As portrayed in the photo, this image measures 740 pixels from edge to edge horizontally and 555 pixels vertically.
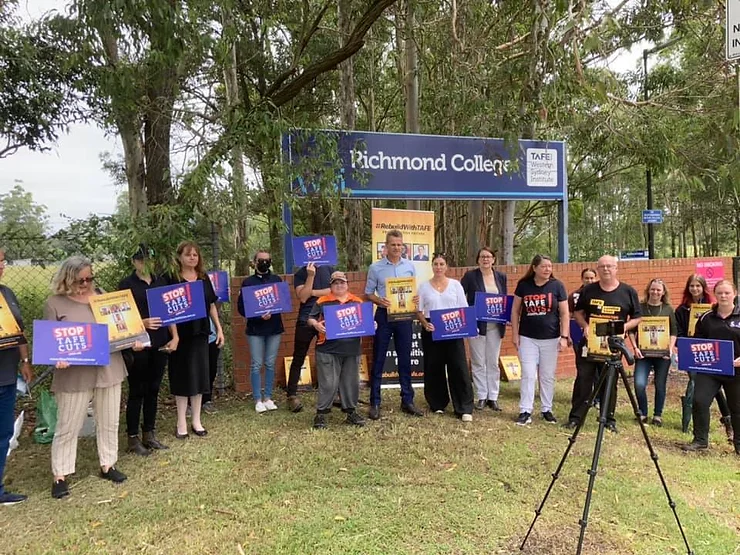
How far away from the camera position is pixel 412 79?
9359 millimetres

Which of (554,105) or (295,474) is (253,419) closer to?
(295,474)

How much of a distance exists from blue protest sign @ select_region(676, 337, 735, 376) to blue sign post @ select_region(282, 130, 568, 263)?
2.81m

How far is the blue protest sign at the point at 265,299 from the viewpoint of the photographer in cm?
557

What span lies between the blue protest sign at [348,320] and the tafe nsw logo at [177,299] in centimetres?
124

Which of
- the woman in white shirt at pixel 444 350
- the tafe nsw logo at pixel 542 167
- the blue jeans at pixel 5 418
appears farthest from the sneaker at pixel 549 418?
the blue jeans at pixel 5 418

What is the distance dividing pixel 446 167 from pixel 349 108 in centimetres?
339

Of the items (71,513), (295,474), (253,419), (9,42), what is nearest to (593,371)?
(295,474)

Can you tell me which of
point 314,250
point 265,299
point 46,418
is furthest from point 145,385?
point 314,250

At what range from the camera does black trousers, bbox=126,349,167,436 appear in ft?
15.0

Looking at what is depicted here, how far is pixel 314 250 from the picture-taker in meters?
5.85

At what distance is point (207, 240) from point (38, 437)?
2498mm

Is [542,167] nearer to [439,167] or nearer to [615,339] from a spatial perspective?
[439,167]

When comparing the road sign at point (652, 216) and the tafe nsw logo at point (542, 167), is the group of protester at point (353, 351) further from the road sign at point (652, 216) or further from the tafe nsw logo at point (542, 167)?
the road sign at point (652, 216)

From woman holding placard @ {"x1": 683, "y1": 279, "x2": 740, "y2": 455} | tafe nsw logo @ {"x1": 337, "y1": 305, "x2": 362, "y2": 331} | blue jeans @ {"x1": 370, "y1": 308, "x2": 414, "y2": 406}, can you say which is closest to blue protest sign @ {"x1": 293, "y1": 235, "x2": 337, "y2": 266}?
blue jeans @ {"x1": 370, "y1": 308, "x2": 414, "y2": 406}
